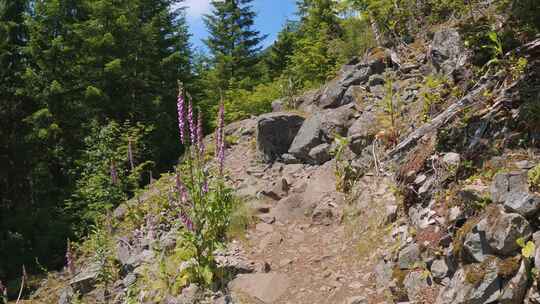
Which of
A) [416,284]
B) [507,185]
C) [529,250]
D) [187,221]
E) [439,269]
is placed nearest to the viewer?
[529,250]

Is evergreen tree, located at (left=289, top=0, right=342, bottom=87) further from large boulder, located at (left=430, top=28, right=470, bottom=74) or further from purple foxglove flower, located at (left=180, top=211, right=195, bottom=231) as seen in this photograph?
purple foxglove flower, located at (left=180, top=211, right=195, bottom=231)

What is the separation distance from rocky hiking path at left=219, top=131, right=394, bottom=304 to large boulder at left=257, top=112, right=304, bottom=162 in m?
0.97

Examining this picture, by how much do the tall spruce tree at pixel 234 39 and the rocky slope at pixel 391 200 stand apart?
1767 cm

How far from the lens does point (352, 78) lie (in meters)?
9.44

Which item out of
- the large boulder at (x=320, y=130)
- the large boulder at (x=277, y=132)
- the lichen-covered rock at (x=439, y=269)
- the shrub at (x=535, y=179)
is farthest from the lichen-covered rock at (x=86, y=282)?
the shrub at (x=535, y=179)

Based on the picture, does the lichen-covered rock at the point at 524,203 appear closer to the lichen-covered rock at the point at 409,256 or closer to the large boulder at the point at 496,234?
the large boulder at the point at 496,234

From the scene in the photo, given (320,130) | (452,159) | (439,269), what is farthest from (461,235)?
(320,130)

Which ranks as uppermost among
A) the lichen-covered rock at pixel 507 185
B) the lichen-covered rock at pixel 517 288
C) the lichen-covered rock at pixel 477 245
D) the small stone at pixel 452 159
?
the small stone at pixel 452 159

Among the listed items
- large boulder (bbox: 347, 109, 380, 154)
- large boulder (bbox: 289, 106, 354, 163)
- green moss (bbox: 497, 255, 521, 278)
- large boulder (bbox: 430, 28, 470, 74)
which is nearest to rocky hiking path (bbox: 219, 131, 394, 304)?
large boulder (bbox: 289, 106, 354, 163)

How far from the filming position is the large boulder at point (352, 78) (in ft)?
30.4

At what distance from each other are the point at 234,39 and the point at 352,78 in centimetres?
1943

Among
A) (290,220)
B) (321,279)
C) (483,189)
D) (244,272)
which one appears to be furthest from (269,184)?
(483,189)

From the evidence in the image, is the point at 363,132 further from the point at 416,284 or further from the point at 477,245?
the point at 477,245

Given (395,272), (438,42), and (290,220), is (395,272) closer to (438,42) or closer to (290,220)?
(290,220)
